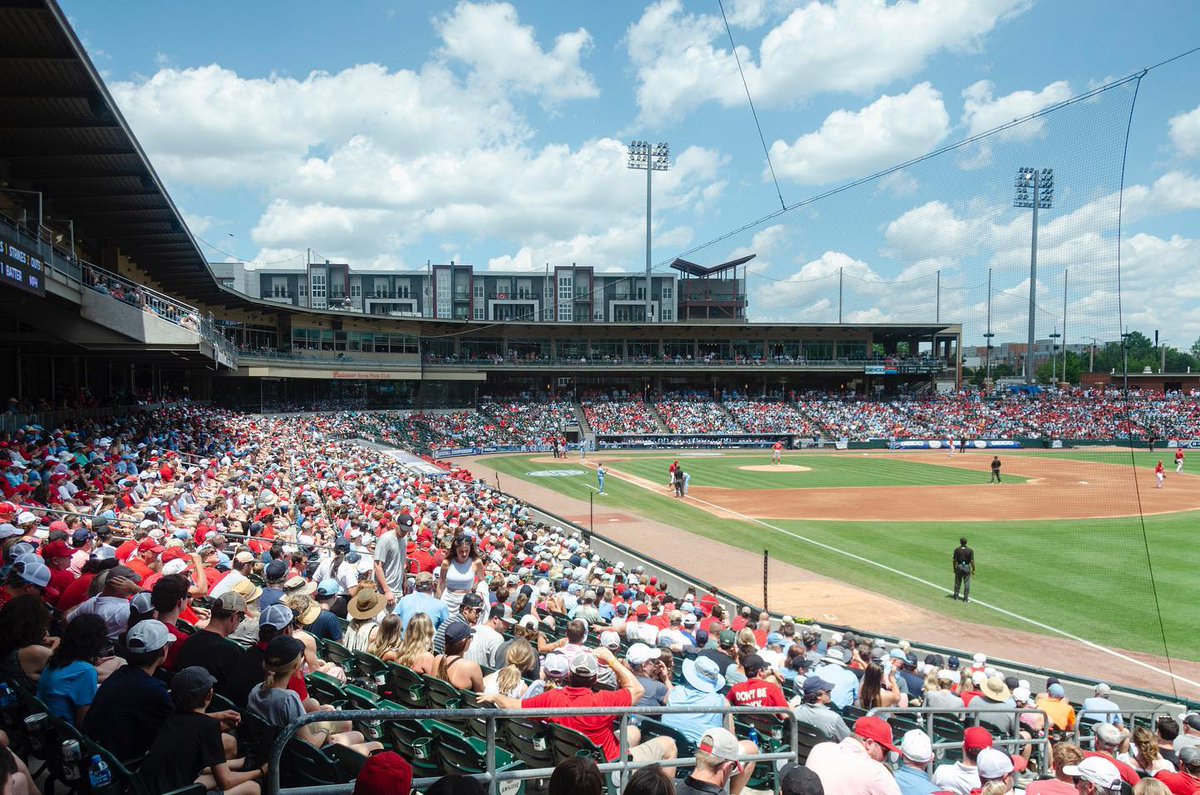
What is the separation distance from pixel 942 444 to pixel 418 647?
2439 inches

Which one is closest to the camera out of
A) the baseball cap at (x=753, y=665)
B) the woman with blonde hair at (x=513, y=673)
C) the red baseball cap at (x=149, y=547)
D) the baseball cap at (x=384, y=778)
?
the baseball cap at (x=384, y=778)

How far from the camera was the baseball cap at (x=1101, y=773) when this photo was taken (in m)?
4.54

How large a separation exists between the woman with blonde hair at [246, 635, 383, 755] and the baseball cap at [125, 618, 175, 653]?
617 millimetres

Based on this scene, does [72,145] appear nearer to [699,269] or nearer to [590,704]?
[590,704]

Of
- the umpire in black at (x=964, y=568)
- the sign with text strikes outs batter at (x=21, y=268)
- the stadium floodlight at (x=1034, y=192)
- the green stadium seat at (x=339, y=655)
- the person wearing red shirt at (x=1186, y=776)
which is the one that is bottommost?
the umpire in black at (x=964, y=568)

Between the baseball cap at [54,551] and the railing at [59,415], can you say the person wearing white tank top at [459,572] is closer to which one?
the baseball cap at [54,551]

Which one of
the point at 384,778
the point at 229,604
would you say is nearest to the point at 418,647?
the point at 229,604

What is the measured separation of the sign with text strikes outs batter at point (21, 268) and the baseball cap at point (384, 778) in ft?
43.5

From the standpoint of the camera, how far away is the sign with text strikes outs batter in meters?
12.6

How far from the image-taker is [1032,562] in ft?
71.2

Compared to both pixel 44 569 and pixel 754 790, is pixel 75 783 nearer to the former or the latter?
pixel 44 569

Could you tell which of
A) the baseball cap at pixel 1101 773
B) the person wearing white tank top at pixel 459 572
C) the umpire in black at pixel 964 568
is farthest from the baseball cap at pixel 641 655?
the umpire in black at pixel 964 568

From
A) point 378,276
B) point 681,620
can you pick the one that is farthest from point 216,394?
point 681,620

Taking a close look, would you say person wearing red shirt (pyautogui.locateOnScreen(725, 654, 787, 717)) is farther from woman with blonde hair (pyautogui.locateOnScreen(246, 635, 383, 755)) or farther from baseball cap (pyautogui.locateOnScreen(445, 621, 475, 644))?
woman with blonde hair (pyautogui.locateOnScreen(246, 635, 383, 755))
